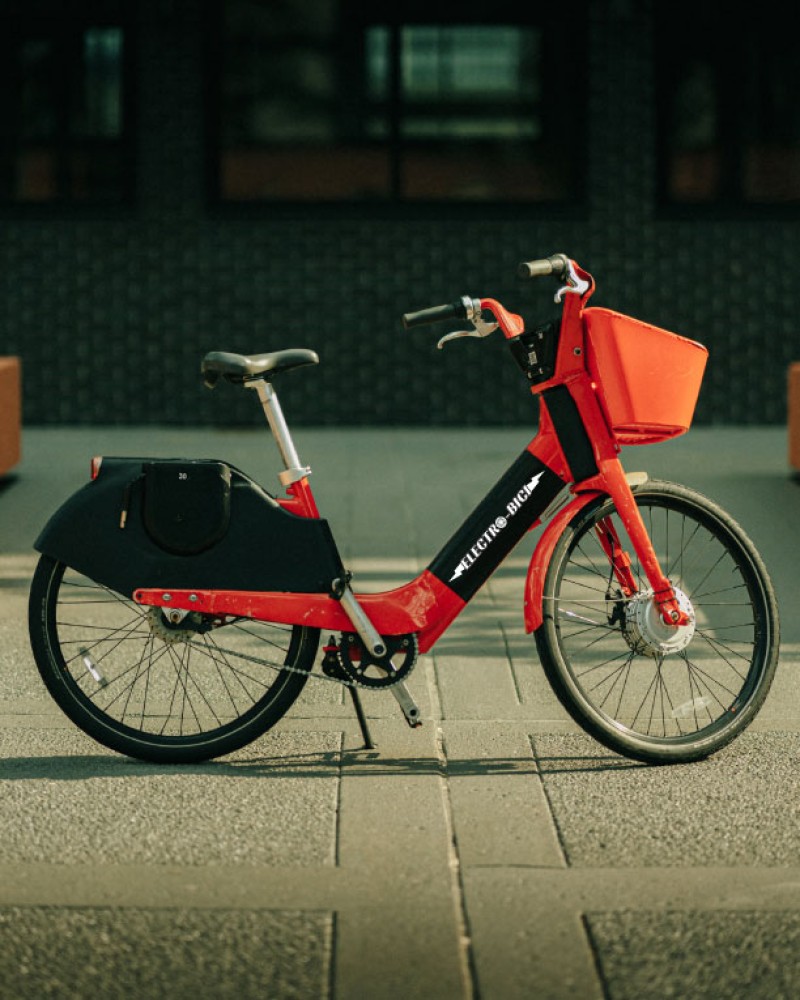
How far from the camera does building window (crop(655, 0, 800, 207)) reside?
1287 centimetres

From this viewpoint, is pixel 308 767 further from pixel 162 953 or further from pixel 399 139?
pixel 399 139

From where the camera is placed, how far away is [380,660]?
16.1 ft

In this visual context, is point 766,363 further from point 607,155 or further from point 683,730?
point 683,730

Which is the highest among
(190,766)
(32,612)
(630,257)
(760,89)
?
(760,89)

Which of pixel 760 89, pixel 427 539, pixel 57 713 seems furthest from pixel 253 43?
pixel 57 713

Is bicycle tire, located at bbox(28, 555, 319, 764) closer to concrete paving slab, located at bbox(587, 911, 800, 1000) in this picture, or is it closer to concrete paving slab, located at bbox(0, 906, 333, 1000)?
concrete paving slab, located at bbox(0, 906, 333, 1000)

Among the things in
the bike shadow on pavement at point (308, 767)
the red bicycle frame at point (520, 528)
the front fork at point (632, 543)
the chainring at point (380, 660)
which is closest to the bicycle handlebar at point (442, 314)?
the red bicycle frame at point (520, 528)

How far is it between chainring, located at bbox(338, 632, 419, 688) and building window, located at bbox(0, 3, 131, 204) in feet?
28.4

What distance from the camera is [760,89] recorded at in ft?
42.4

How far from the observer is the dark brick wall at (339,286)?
12.9 meters

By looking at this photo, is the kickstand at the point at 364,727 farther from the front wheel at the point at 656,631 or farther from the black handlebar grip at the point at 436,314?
the black handlebar grip at the point at 436,314

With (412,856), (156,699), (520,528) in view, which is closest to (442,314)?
(520,528)

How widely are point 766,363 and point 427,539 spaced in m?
5.31

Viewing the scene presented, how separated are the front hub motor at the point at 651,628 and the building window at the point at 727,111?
8.42m
